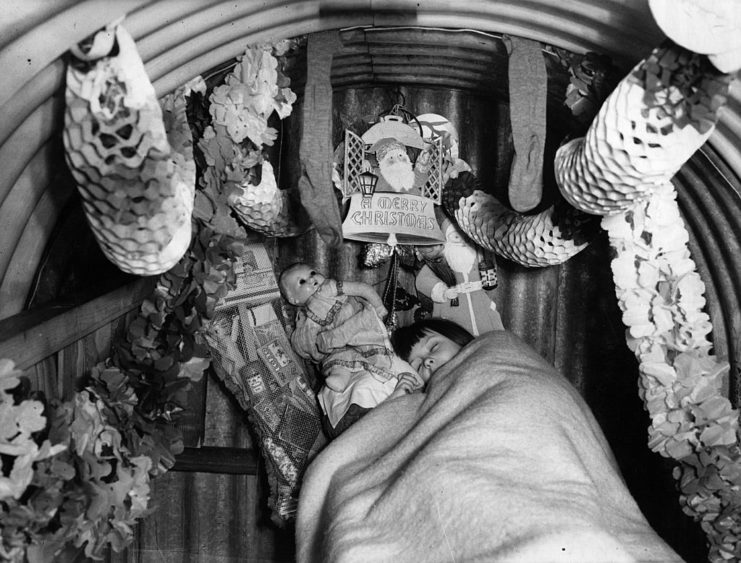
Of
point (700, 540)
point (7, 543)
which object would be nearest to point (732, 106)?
point (700, 540)

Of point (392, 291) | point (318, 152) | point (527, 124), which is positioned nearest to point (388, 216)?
point (392, 291)

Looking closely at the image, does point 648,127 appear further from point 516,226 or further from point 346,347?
point 346,347

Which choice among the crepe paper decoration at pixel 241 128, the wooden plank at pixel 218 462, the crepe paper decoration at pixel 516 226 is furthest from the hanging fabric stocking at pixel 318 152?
the wooden plank at pixel 218 462

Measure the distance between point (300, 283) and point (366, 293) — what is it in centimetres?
26

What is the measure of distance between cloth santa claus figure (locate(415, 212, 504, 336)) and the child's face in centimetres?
18

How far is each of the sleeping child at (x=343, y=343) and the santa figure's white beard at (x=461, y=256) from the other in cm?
33

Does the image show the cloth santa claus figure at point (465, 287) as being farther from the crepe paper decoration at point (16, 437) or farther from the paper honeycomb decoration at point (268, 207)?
the crepe paper decoration at point (16, 437)

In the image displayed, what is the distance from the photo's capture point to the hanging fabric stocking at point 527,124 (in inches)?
77.4

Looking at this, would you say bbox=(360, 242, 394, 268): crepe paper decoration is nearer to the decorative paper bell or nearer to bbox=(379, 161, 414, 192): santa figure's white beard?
the decorative paper bell

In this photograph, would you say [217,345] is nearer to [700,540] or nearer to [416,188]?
[416,188]

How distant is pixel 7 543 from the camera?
4.61ft

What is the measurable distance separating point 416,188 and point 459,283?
44cm

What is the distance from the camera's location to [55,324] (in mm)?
1638

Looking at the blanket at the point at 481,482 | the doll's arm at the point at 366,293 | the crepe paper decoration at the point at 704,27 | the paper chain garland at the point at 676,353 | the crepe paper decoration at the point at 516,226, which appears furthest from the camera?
the doll's arm at the point at 366,293
